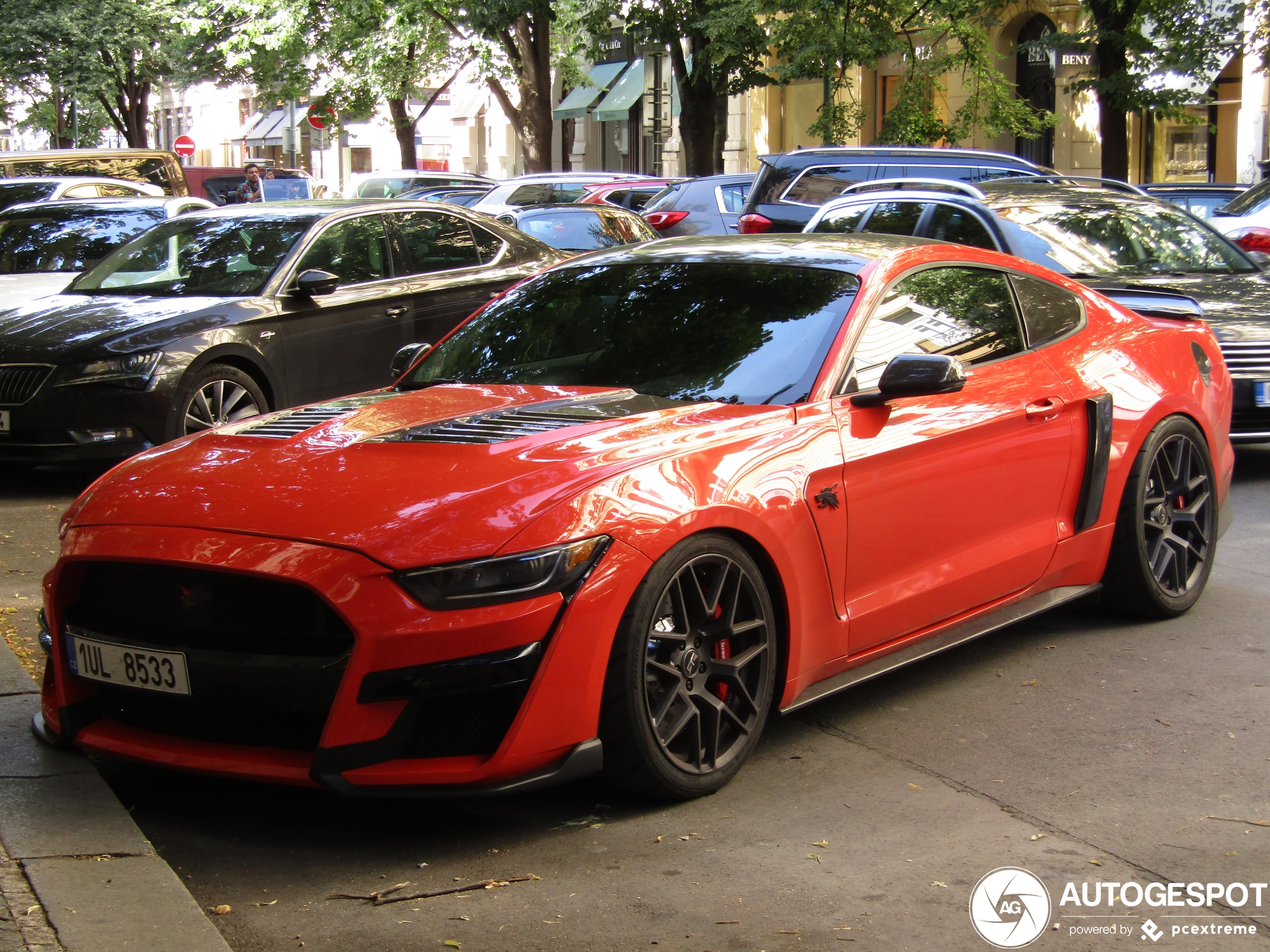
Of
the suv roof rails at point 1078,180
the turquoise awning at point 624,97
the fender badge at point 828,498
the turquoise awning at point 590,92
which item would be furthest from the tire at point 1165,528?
the turquoise awning at point 590,92

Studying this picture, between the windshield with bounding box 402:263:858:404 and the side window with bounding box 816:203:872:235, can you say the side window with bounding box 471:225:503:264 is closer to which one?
the side window with bounding box 816:203:872:235

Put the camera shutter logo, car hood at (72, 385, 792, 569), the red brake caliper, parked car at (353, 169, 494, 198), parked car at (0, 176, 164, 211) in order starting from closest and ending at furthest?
1. the camera shutter logo
2. car hood at (72, 385, 792, 569)
3. the red brake caliper
4. parked car at (0, 176, 164, 211)
5. parked car at (353, 169, 494, 198)

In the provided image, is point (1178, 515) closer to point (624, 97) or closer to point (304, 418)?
point (304, 418)

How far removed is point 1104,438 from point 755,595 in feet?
6.51

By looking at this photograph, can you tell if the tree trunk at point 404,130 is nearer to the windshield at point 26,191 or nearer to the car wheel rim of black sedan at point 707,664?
the windshield at point 26,191

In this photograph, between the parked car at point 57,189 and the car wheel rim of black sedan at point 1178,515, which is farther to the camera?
the parked car at point 57,189

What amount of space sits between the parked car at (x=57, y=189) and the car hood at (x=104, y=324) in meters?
6.01

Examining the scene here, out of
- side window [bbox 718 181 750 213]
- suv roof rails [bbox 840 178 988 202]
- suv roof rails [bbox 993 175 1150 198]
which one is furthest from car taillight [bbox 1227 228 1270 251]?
side window [bbox 718 181 750 213]

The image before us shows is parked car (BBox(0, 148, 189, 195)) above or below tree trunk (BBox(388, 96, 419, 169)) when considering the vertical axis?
below

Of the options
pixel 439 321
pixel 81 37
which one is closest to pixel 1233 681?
pixel 439 321

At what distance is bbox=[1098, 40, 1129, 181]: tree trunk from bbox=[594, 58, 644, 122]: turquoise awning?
26405 mm

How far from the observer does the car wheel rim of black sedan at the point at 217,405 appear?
879 centimetres

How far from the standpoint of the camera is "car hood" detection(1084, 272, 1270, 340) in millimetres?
8906

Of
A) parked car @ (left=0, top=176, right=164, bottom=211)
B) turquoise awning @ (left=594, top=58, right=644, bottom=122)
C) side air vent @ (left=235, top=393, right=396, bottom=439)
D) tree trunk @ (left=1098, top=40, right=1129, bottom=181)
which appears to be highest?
turquoise awning @ (left=594, top=58, right=644, bottom=122)
